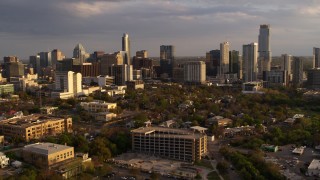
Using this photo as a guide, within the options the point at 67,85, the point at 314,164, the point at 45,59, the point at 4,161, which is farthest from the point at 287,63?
the point at 4,161

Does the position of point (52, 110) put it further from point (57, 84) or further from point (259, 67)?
point (259, 67)

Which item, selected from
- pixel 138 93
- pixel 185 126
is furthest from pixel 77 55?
pixel 185 126

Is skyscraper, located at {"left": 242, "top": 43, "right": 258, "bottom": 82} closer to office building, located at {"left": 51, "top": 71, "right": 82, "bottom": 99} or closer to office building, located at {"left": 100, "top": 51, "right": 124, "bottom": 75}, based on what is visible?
office building, located at {"left": 100, "top": 51, "right": 124, "bottom": 75}

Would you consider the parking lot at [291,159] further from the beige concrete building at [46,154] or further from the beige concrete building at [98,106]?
the beige concrete building at [98,106]

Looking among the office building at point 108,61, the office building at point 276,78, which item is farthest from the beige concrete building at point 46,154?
the office building at point 108,61

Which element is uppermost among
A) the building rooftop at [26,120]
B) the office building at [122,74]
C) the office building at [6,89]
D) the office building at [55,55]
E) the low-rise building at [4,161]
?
the office building at [55,55]
